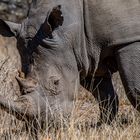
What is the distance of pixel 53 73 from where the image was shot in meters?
6.52

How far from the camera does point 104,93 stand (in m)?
7.76

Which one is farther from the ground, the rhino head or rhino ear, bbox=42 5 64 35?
rhino ear, bbox=42 5 64 35

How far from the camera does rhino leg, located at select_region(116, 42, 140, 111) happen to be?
652cm

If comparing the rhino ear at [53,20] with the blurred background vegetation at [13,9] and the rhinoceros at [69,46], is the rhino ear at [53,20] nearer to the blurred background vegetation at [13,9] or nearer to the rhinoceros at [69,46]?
the rhinoceros at [69,46]

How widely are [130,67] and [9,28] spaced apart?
119 cm

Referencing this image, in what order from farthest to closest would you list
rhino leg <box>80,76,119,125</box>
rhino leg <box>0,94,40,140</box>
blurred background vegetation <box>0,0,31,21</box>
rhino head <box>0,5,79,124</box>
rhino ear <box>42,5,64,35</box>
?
blurred background vegetation <box>0,0,31,21</box>, rhino leg <box>80,76,119,125</box>, rhino head <box>0,5,79,124</box>, rhino ear <box>42,5,64,35</box>, rhino leg <box>0,94,40,140</box>

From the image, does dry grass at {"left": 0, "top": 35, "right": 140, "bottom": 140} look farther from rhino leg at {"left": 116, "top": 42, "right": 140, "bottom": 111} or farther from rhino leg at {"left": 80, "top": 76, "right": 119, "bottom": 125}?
rhino leg at {"left": 116, "top": 42, "right": 140, "bottom": 111}

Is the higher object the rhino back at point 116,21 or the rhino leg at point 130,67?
the rhino back at point 116,21

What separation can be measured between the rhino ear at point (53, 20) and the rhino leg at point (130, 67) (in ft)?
2.07

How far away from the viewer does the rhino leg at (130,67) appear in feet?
21.4

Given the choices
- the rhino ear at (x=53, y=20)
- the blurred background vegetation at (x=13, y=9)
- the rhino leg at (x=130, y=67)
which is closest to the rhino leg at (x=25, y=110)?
the rhino ear at (x=53, y=20)

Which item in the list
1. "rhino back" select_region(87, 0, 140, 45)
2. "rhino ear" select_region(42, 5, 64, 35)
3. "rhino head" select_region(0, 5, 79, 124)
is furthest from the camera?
"rhino back" select_region(87, 0, 140, 45)

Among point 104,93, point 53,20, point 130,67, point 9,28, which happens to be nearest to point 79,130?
point 130,67

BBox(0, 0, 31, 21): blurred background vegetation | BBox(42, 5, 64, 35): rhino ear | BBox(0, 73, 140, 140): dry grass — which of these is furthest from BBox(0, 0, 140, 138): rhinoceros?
BBox(0, 0, 31, 21): blurred background vegetation
